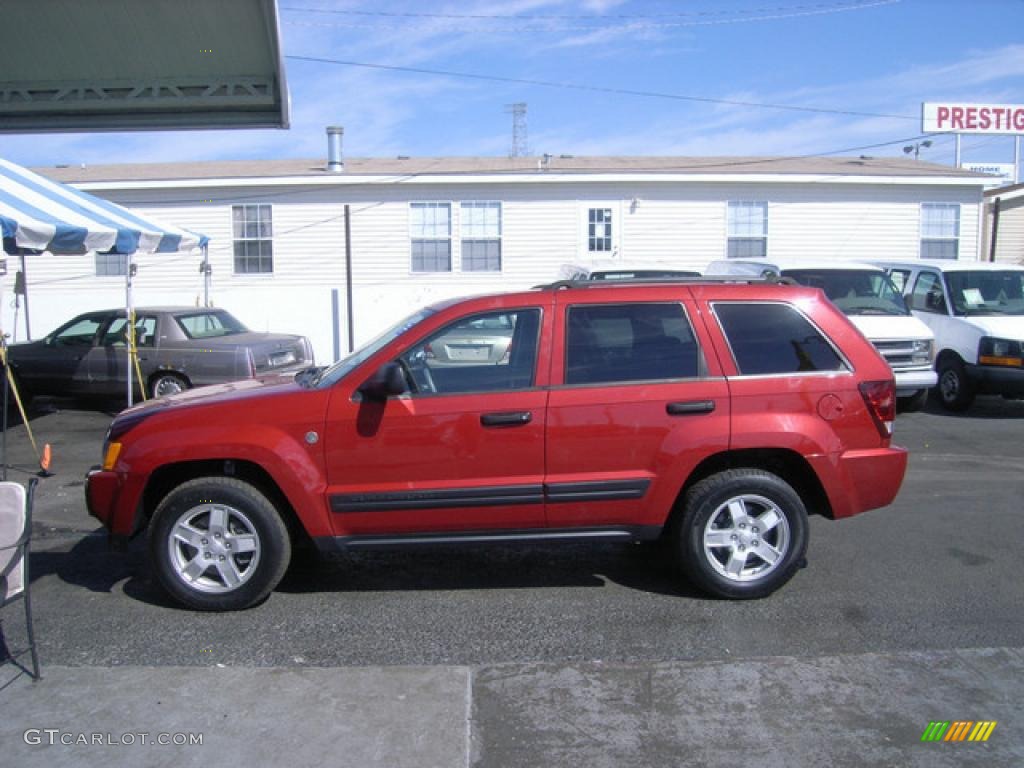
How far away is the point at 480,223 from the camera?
18.0 metres

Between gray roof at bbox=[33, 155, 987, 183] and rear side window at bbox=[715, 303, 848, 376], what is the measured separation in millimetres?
13319

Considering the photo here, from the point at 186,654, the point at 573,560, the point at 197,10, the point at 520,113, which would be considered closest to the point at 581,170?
the point at 197,10

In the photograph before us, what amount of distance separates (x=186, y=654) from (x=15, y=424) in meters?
8.81

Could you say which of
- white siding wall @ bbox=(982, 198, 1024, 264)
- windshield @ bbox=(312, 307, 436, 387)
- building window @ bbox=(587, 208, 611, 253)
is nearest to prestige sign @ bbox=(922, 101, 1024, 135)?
white siding wall @ bbox=(982, 198, 1024, 264)

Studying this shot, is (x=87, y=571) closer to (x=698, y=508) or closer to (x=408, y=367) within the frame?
(x=408, y=367)

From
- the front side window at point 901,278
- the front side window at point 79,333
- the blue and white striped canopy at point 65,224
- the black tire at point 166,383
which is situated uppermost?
the blue and white striped canopy at point 65,224

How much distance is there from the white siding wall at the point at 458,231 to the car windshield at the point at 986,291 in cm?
675

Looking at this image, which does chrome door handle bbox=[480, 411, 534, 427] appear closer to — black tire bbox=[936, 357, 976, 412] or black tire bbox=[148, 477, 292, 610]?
black tire bbox=[148, 477, 292, 610]

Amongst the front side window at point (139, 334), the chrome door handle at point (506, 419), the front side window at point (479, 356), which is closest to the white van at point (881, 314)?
the front side window at point (479, 356)

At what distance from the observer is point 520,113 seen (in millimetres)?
47406

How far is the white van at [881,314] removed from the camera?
34.6 feet

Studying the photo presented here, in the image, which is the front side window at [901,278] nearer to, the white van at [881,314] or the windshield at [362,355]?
the white van at [881,314]

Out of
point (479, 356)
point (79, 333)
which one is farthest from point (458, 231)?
point (479, 356)

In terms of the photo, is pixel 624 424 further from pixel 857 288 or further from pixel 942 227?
pixel 942 227
